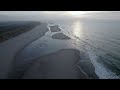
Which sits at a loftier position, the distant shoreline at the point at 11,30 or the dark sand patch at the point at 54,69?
the dark sand patch at the point at 54,69

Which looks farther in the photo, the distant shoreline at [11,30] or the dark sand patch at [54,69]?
the distant shoreline at [11,30]

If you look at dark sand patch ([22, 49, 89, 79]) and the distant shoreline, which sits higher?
dark sand patch ([22, 49, 89, 79])

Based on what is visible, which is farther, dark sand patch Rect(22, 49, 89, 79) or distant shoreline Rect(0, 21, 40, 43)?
distant shoreline Rect(0, 21, 40, 43)

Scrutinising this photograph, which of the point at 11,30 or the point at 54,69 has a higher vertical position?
the point at 54,69

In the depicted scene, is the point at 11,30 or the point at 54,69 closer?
the point at 54,69
